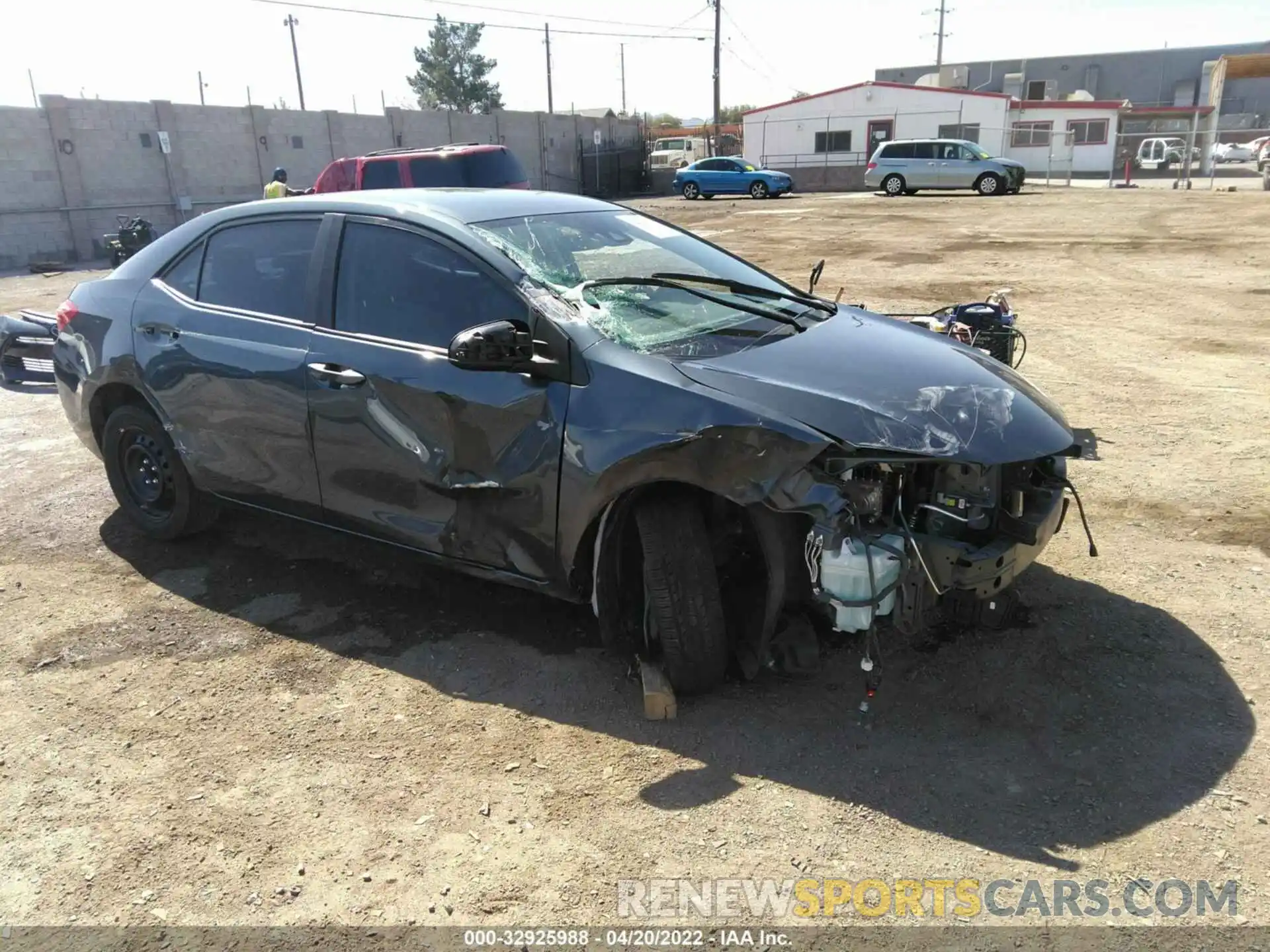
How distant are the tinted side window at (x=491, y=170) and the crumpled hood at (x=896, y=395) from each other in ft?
33.1

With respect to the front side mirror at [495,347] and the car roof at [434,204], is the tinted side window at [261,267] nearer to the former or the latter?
the car roof at [434,204]

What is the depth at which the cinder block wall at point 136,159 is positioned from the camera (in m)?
20.9

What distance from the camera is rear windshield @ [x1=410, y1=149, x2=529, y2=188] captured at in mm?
12594

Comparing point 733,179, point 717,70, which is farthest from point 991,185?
point 717,70

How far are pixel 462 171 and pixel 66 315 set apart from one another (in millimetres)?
8341

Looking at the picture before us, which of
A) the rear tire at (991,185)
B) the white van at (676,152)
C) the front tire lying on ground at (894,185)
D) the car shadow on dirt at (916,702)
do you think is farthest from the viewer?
the white van at (676,152)

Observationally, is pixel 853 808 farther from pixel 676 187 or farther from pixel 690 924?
pixel 676 187

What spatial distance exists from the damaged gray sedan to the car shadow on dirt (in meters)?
0.27

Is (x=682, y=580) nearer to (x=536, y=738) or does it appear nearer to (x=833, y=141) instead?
(x=536, y=738)

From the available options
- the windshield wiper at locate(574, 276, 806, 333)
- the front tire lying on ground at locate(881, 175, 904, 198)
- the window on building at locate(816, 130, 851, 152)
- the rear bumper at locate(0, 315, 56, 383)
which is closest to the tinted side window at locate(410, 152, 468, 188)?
the rear bumper at locate(0, 315, 56, 383)

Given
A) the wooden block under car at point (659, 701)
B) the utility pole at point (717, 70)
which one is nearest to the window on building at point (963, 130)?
the utility pole at point (717, 70)

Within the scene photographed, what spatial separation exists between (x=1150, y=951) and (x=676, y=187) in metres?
35.7

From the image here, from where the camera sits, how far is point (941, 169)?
101 ft

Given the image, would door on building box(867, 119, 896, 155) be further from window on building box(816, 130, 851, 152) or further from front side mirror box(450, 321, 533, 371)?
front side mirror box(450, 321, 533, 371)
